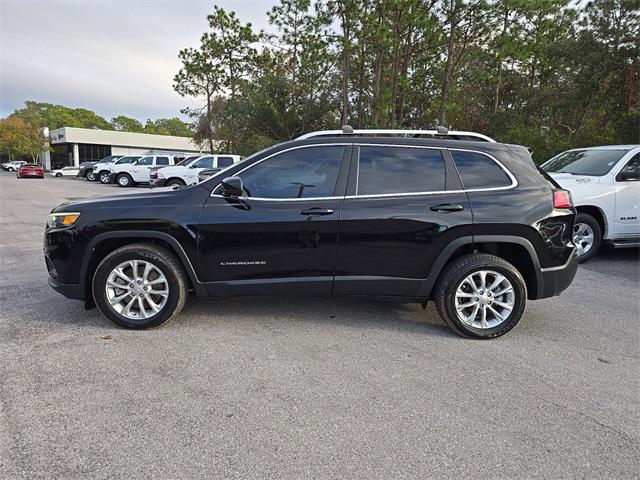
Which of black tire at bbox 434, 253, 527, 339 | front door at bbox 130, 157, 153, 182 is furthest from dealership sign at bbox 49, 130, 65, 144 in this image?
black tire at bbox 434, 253, 527, 339

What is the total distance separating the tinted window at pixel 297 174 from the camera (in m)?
3.78

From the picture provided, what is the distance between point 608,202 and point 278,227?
587cm

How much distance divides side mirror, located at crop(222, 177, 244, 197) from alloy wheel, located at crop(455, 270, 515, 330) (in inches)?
85.7

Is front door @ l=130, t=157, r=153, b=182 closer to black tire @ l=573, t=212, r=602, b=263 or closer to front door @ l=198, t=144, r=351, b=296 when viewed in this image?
Answer: front door @ l=198, t=144, r=351, b=296

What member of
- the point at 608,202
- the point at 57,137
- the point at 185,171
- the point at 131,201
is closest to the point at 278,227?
the point at 131,201

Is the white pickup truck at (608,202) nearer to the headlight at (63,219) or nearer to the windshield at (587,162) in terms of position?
the windshield at (587,162)

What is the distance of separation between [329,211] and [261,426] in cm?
189

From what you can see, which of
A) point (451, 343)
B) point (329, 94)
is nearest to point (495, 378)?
point (451, 343)

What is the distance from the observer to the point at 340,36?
17438 millimetres

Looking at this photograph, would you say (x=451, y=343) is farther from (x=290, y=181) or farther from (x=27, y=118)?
(x=27, y=118)

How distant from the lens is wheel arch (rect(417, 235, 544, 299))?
375 cm

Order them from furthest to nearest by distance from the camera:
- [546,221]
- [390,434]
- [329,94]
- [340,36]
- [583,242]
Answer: [329,94] < [340,36] < [583,242] < [546,221] < [390,434]

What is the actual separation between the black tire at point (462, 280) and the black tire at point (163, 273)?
2.41 meters

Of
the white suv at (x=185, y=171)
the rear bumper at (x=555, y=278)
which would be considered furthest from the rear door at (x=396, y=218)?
the white suv at (x=185, y=171)
